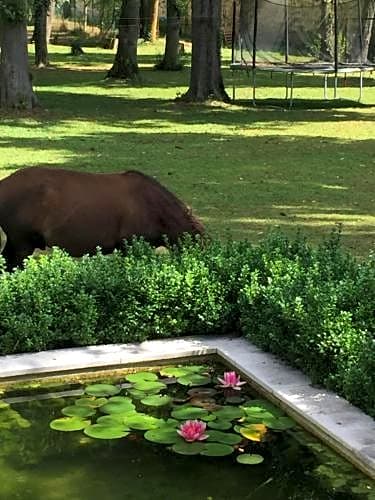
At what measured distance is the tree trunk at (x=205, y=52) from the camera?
19.0 m

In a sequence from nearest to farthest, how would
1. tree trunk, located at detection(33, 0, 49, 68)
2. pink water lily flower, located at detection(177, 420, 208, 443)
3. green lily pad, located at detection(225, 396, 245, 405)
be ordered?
pink water lily flower, located at detection(177, 420, 208, 443) < green lily pad, located at detection(225, 396, 245, 405) < tree trunk, located at detection(33, 0, 49, 68)

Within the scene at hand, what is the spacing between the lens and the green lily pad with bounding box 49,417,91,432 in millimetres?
3920

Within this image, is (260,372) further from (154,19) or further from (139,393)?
(154,19)

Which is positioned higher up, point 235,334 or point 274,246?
point 274,246

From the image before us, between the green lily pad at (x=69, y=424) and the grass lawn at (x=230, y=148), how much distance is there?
3.62 m

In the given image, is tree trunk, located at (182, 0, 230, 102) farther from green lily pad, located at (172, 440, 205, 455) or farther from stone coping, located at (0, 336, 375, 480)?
green lily pad, located at (172, 440, 205, 455)

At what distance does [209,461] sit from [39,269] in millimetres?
1824

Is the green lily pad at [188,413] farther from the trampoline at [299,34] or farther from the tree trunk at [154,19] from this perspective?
the tree trunk at [154,19]

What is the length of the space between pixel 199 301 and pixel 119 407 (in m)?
1.05

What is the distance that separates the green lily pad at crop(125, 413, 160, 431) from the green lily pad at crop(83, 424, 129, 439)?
0.21 feet

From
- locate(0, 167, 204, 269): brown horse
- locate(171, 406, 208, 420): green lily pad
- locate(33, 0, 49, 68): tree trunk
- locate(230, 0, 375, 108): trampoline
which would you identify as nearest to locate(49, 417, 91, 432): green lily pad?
locate(171, 406, 208, 420): green lily pad

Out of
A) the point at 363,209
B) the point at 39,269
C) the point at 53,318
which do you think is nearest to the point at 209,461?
the point at 53,318

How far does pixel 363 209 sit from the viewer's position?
903cm

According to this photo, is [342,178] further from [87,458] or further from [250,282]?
[87,458]
